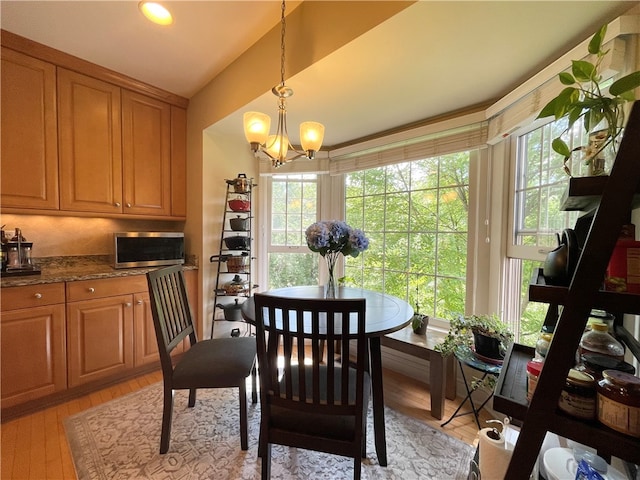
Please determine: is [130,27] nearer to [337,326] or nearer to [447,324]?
[337,326]

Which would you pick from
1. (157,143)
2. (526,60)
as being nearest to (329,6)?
(526,60)

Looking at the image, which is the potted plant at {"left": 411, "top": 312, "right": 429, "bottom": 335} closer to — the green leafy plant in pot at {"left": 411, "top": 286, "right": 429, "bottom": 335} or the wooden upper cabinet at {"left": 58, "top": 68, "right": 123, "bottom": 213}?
the green leafy plant in pot at {"left": 411, "top": 286, "right": 429, "bottom": 335}

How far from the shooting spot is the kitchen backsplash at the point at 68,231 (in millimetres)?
2139

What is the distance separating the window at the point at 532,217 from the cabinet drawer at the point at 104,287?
274cm

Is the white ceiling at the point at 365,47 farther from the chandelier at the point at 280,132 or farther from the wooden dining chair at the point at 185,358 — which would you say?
the wooden dining chair at the point at 185,358

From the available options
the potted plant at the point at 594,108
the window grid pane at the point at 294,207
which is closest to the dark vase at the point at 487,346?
the potted plant at the point at 594,108

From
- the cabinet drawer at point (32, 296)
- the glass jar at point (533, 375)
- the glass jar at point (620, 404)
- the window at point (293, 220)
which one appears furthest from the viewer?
the window at point (293, 220)

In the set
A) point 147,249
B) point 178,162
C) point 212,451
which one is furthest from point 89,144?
point 212,451

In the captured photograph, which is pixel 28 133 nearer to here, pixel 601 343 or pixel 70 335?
pixel 70 335

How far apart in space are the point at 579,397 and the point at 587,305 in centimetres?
20

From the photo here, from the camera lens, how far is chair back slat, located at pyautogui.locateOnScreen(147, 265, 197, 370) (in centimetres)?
144

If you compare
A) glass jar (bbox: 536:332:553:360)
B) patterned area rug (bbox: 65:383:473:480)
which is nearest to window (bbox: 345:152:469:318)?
patterned area rug (bbox: 65:383:473:480)

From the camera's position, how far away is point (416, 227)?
2334 millimetres

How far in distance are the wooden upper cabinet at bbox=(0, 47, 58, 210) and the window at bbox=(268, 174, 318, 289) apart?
172 centimetres
